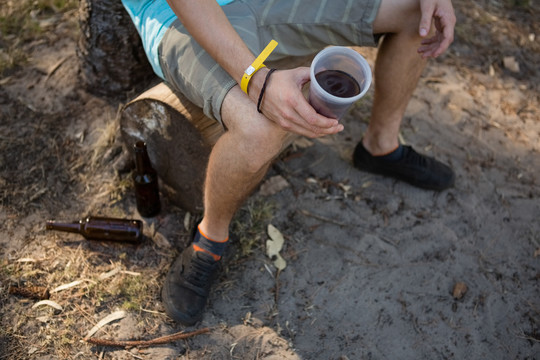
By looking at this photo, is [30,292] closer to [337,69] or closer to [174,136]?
[174,136]

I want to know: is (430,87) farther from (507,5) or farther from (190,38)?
(190,38)

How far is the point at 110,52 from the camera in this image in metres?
3.04

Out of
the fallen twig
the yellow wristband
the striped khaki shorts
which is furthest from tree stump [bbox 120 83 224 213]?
the fallen twig

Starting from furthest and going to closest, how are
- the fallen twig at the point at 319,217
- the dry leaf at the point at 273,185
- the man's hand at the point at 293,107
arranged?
1. the dry leaf at the point at 273,185
2. the fallen twig at the point at 319,217
3. the man's hand at the point at 293,107

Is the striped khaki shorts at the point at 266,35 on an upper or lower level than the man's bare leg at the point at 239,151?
upper

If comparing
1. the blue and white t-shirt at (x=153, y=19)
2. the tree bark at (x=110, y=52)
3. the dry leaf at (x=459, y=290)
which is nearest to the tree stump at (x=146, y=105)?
the tree bark at (x=110, y=52)

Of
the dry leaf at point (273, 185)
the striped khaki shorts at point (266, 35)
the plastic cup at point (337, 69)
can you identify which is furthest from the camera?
the dry leaf at point (273, 185)

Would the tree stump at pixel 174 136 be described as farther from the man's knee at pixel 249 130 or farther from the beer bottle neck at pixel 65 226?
the beer bottle neck at pixel 65 226

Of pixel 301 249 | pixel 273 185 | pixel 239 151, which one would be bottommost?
pixel 301 249

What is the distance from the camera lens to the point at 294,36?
2393 millimetres

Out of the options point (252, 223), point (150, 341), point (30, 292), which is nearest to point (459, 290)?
point (252, 223)

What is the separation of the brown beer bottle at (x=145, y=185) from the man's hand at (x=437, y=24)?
5.20ft

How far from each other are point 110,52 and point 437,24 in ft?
6.74

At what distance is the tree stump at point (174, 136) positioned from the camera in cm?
242
